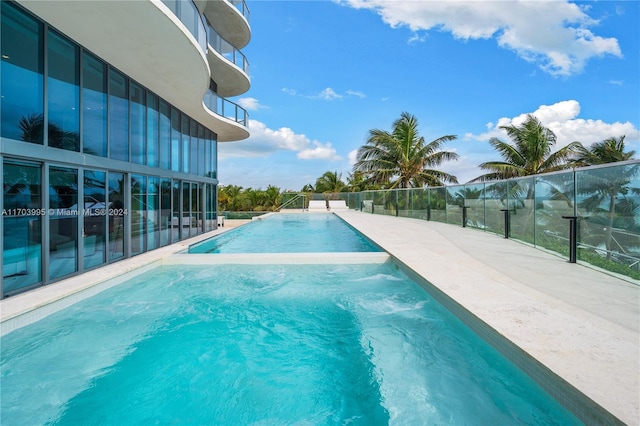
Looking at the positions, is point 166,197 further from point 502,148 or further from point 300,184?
point 300,184

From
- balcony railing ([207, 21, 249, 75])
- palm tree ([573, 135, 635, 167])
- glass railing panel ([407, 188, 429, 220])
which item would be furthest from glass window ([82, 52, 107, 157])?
palm tree ([573, 135, 635, 167])

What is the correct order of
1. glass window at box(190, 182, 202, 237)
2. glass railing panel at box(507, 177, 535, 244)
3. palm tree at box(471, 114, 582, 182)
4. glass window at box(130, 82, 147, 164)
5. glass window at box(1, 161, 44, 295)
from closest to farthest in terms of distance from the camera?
glass window at box(1, 161, 44, 295) < glass window at box(130, 82, 147, 164) < glass railing panel at box(507, 177, 535, 244) < glass window at box(190, 182, 202, 237) < palm tree at box(471, 114, 582, 182)

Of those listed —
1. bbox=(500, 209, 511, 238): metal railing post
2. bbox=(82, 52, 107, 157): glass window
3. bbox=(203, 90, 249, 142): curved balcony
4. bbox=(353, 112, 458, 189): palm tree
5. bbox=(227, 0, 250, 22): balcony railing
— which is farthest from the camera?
bbox=(353, 112, 458, 189): palm tree

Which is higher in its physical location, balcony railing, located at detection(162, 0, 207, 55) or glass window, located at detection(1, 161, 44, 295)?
balcony railing, located at detection(162, 0, 207, 55)

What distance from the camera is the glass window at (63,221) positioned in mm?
4922

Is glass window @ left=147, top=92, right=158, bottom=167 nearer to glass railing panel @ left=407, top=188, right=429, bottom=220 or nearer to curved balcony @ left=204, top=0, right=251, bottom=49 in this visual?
curved balcony @ left=204, top=0, right=251, bottom=49

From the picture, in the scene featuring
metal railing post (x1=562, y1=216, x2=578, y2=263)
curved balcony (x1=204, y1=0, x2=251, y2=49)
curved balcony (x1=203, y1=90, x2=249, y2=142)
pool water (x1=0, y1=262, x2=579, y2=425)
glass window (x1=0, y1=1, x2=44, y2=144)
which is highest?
curved balcony (x1=204, y1=0, x2=251, y2=49)

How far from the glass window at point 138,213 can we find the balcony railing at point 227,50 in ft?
20.0

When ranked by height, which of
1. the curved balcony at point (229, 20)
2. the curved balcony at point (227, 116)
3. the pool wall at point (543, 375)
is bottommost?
the pool wall at point (543, 375)

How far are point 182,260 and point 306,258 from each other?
2790 mm

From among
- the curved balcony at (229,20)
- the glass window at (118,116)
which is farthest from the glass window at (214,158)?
the glass window at (118,116)

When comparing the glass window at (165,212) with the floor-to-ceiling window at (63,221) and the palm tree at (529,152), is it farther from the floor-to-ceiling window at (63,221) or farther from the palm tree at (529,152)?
the palm tree at (529,152)

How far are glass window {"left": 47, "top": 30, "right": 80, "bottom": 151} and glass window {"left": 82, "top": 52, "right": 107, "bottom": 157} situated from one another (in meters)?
0.18

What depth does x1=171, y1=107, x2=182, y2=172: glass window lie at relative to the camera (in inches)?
365
